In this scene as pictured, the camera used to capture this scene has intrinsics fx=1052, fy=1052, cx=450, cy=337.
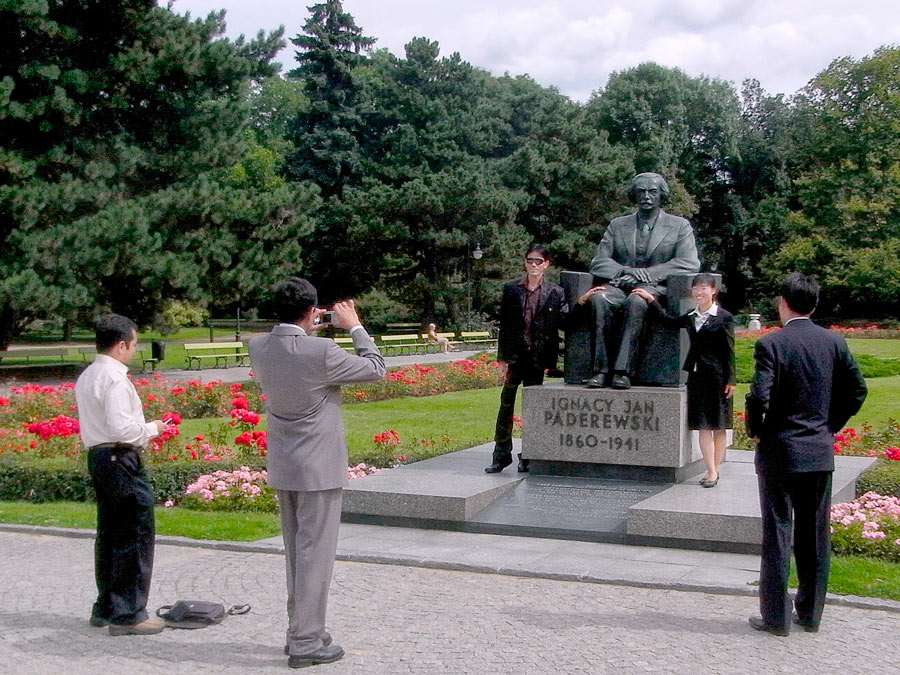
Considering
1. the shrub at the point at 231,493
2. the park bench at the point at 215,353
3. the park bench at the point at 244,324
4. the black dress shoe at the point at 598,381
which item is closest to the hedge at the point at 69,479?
the shrub at the point at 231,493

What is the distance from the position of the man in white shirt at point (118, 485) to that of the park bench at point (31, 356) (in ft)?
76.1

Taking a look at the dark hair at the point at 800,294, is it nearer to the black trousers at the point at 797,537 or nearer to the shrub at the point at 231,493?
the black trousers at the point at 797,537

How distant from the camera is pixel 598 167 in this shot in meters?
46.7

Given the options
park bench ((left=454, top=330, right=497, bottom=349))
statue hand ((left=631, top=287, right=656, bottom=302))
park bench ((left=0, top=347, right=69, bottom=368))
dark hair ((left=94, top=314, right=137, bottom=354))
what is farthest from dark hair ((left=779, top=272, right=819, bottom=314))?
park bench ((left=454, top=330, right=497, bottom=349))

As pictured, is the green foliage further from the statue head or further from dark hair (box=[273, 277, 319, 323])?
dark hair (box=[273, 277, 319, 323])

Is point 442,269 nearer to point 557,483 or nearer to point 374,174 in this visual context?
point 374,174

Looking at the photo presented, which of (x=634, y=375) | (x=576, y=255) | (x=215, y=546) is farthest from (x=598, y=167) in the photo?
(x=215, y=546)

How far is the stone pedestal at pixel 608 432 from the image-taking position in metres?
9.30

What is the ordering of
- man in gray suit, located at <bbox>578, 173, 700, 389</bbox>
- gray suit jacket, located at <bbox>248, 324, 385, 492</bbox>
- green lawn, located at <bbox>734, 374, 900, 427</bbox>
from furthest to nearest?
1. green lawn, located at <bbox>734, 374, 900, 427</bbox>
2. man in gray suit, located at <bbox>578, 173, 700, 389</bbox>
3. gray suit jacket, located at <bbox>248, 324, 385, 492</bbox>

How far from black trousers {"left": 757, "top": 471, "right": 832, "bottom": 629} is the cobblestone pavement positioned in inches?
6.8

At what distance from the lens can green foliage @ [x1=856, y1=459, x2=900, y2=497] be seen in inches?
364

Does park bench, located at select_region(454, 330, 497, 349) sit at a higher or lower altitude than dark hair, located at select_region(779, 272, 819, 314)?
lower

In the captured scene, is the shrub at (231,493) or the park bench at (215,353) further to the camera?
the park bench at (215,353)

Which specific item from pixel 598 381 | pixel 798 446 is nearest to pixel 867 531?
pixel 798 446
